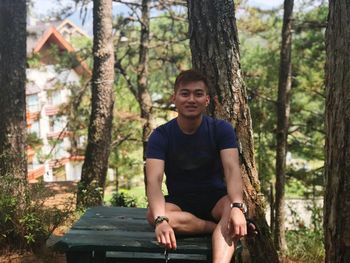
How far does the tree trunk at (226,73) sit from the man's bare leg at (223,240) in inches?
48.7

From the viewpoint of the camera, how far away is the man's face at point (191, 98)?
299 cm

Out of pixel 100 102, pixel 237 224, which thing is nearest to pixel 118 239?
pixel 237 224

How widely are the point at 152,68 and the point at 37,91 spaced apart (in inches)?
386

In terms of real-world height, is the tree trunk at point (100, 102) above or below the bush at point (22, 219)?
above

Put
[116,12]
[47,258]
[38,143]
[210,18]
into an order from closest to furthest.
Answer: [210,18], [47,258], [38,143], [116,12]

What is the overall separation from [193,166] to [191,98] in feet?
1.59

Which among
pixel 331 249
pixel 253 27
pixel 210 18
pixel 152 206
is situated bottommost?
pixel 331 249

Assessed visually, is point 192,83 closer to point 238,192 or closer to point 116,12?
point 238,192

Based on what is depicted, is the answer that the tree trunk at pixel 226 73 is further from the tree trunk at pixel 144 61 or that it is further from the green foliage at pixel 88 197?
the tree trunk at pixel 144 61

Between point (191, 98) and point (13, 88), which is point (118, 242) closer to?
point (191, 98)

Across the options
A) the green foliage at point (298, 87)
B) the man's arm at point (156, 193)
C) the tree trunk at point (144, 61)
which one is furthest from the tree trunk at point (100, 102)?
the man's arm at point (156, 193)

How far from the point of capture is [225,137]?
3023 millimetres

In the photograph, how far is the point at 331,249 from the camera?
122 inches

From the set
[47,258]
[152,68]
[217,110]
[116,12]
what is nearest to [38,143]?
[116,12]
